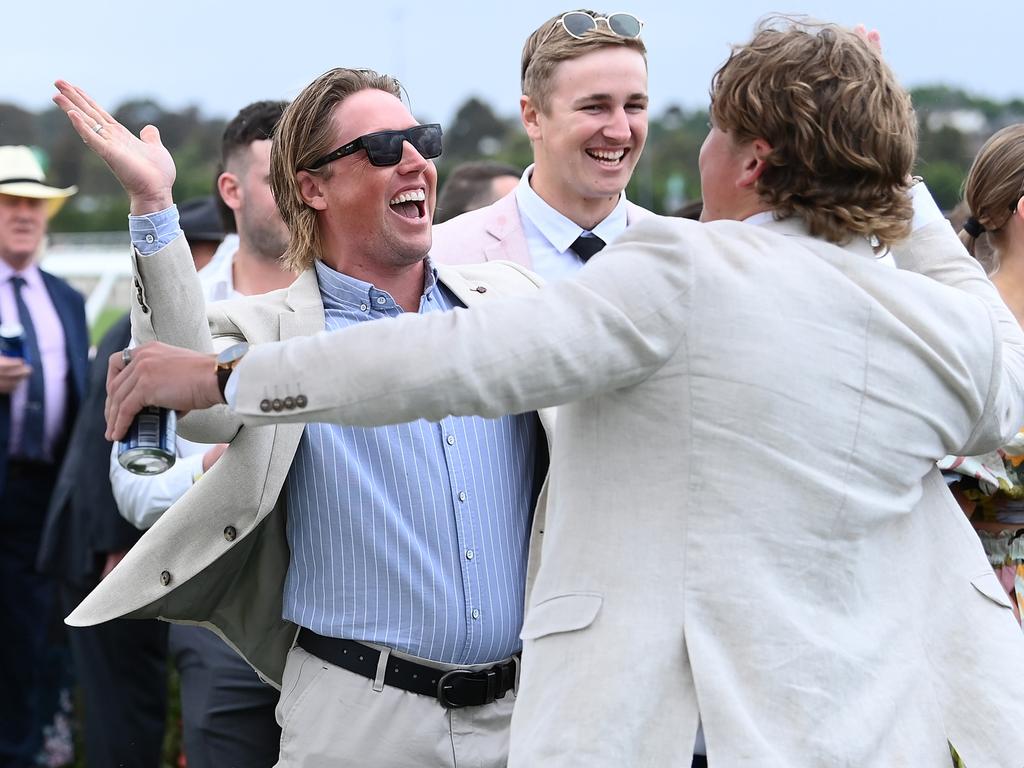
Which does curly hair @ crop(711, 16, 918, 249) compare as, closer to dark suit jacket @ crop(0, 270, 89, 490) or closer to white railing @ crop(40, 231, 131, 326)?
dark suit jacket @ crop(0, 270, 89, 490)

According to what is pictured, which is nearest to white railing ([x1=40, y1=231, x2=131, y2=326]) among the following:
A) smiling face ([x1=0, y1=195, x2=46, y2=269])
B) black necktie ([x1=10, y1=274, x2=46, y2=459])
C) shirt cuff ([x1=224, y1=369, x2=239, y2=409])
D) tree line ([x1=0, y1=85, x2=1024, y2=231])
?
smiling face ([x1=0, y1=195, x2=46, y2=269])

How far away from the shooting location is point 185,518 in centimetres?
322

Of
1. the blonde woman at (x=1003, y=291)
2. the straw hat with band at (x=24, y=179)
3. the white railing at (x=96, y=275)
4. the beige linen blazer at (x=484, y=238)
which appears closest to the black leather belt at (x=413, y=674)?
the blonde woman at (x=1003, y=291)

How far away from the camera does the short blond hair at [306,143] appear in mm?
3541

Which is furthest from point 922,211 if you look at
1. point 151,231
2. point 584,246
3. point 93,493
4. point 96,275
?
point 96,275

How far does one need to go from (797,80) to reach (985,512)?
2121 millimetres

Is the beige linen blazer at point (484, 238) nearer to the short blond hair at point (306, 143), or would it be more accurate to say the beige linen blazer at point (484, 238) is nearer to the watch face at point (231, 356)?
the short blond hair at point (306, 143)

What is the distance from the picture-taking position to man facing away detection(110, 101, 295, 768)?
4672 mm

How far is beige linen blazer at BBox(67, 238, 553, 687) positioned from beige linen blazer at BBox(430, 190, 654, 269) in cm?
148

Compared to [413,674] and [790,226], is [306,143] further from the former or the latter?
[790,226]

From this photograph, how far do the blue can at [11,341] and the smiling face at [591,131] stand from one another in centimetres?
252

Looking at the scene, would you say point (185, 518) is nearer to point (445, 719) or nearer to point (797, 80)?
point (445, 719)

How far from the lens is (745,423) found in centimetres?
236

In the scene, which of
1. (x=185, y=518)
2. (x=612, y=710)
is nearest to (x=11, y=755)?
(x=185, y=518)
